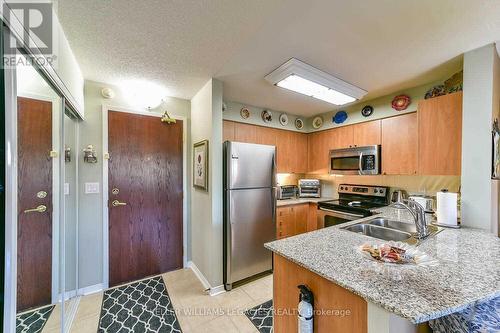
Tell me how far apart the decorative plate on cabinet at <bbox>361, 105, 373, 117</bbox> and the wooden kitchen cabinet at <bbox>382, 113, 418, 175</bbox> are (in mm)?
236

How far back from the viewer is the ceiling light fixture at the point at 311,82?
196 cm

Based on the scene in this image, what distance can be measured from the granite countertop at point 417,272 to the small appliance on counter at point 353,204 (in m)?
1.32

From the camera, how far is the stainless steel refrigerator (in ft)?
7.71

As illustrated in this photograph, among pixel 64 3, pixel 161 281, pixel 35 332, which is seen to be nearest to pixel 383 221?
pixel 161 281

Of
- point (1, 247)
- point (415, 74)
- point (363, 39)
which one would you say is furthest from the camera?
point (415, 74)

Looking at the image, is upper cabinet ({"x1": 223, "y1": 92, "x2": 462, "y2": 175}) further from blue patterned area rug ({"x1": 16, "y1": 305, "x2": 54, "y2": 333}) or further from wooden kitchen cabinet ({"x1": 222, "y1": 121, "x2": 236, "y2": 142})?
blue patterned area rug ({"x1": 16, "y1": 305, "x2": 54, "y2": 333})

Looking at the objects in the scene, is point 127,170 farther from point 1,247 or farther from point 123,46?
point 1,247

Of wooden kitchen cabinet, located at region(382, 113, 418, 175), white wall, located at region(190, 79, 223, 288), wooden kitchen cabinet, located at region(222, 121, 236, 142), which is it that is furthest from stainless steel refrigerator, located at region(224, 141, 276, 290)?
wooden kitchen cabinet, located at region(382, 113, 418, 175)

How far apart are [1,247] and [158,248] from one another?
196 cm

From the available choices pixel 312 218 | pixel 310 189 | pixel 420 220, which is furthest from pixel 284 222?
pixel 420 220

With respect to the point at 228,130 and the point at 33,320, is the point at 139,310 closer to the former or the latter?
the point at 33,320

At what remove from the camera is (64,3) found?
1.25 meters

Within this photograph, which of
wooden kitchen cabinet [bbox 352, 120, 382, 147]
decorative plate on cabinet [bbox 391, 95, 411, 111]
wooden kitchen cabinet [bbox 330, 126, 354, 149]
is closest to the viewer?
decorative plate on cabinet [bbox 391, 95, 411, 111]

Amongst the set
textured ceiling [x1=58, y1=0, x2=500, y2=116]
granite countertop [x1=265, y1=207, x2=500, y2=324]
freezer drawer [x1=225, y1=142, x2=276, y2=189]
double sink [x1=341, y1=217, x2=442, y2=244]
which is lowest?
double sink [x1=341, y1=217, x2=442, y2=244]
